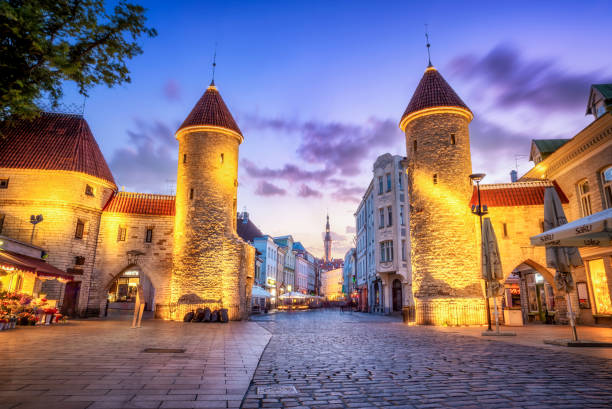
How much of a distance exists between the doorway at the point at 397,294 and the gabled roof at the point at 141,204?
22.4 metres

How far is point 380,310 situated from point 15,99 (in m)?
37.8

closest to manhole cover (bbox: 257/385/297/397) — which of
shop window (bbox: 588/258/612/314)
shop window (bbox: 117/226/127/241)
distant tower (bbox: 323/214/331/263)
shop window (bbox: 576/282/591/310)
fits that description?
shop window (bbox: 588/258/612/314)

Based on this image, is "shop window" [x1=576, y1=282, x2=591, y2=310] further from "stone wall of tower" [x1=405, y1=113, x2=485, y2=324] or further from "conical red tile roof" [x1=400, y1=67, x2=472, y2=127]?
"conical red tile roof" [x1=400, y1=67, x2=472, y2=127]

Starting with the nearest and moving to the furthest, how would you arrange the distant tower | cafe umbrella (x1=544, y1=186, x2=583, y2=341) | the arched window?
cafe umbrella (x1=544, y1=186, x2=583, y2=341) < the arched window < the distant tower

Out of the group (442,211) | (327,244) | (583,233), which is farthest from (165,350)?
(327,244)

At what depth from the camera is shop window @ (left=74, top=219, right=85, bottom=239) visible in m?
22.7

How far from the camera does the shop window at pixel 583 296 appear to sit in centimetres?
1783

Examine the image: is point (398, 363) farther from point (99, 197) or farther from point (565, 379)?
point (99, 197)

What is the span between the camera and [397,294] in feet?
121

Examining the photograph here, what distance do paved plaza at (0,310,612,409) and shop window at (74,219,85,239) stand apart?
15.1 m

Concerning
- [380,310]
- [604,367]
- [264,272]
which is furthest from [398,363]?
[264,272]

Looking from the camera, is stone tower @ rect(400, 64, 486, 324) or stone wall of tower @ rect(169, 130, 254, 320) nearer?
stone tower @ rect(400, 64, 486, 324)

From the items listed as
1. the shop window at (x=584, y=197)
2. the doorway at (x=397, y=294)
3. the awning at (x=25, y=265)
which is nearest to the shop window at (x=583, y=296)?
the shop window at (x=584, y=197)

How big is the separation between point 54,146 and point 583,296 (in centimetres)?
3083
